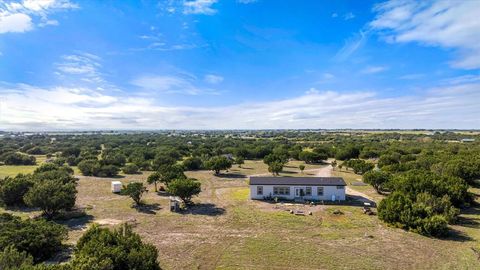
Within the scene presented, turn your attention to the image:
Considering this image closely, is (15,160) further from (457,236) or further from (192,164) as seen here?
(457,236)

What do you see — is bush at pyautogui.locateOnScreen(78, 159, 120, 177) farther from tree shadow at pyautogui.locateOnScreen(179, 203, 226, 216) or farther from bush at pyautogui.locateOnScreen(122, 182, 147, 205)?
tree shadow at pyautogui.locateOnScreen(179, 203, 226, 216)

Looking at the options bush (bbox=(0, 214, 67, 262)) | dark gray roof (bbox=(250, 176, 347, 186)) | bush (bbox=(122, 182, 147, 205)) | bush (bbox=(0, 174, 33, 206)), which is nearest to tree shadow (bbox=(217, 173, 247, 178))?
dark gray roof (bbox=(250, 176, 347, 186))

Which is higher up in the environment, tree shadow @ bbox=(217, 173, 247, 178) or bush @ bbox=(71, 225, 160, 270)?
bush @ bbox=(71, 225, 160, 270)

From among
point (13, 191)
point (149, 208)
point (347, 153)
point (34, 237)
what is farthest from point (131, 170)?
point (347, 153)

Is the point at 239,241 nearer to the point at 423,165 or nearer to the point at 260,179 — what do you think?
the point at 260,179

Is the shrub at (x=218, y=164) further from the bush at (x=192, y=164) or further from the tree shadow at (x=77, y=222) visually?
the tree shadow at (x=77, y=222)

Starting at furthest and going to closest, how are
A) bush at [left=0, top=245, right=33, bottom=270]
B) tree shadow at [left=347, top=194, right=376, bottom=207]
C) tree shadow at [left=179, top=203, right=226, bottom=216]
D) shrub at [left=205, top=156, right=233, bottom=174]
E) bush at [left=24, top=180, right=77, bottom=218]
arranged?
1. shrub at [left=205, top=156, right=233, bottom=174]
2. tree shadow at [left=347, top=194, right=376, bottom=207]
3. tree shadow at [left=179, top=203, right=226, bottom=216]
4. bush at [left=24, top=180, right=77, bottom=218]
5. bush at [left=0, top=245, right=33, bottom=270]
